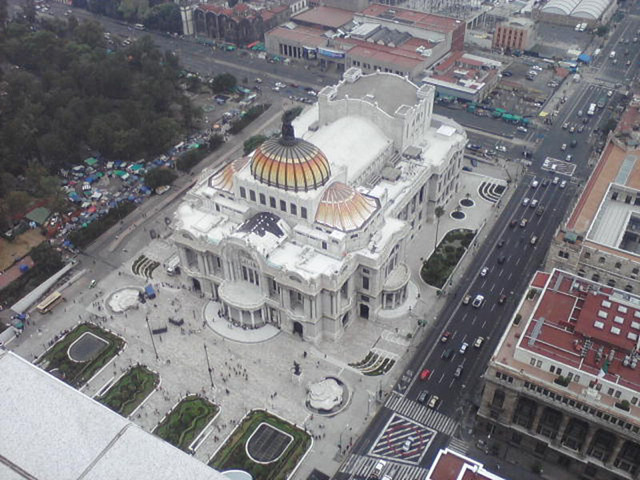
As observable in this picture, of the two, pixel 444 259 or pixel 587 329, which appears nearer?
pixel 587 329

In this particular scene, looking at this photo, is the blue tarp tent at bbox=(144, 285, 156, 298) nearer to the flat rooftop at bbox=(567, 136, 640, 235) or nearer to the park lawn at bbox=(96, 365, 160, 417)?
the park lawn at bbox=(96, 365, 160, 417)

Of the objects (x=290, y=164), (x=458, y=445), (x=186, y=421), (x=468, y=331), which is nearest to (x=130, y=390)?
(x=186, y=421)

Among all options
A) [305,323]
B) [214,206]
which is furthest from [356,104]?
[305,323]

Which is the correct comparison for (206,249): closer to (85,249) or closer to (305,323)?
(305,323)

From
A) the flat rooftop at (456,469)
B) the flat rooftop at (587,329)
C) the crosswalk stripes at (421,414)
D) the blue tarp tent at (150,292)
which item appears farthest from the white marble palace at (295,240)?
the flat rooftop at (456,469)

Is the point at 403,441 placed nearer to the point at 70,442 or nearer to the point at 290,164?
the point at 70,442

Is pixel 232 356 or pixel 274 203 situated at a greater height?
pixel 274 203

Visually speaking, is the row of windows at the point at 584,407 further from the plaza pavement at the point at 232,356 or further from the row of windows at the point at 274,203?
the row of windows at the point at 274,203
